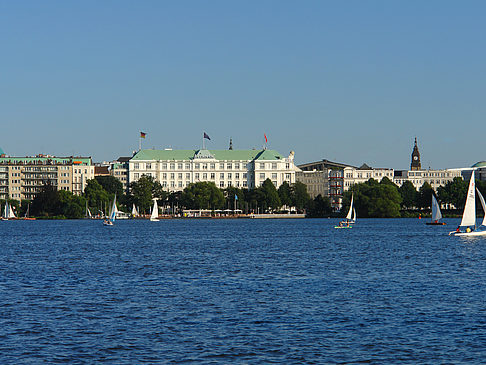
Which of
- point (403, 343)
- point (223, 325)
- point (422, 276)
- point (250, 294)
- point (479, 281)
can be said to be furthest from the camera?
point (422, 276)

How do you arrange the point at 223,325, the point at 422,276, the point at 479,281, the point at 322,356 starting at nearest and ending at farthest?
the point at 322,356
the point at 223,325
the point at 479,281
the point at 422,276

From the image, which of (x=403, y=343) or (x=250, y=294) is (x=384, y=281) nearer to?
(x=250, y=294)

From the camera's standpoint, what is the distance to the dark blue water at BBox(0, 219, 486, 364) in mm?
28578

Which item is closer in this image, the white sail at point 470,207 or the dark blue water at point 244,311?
the dark blue water at point 244,311

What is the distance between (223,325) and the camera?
33406 millimetres

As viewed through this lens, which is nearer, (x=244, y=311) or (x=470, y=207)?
(x=244, y=311)

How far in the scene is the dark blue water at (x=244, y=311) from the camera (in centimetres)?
2858

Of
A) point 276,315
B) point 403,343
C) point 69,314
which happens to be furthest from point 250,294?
point 403,343

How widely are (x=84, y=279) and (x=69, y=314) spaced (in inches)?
564

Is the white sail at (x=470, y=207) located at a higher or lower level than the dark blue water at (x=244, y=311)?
higher

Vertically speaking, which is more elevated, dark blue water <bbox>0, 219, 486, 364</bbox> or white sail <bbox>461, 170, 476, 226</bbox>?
white sail <bbox>461, 170, 476, 226</bbox>

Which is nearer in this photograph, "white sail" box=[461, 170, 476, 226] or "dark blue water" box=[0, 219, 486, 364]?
"dark blue water" box=[0, 219, 486, 364]

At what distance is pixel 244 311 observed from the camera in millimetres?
36750

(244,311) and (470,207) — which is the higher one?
(470,207)
